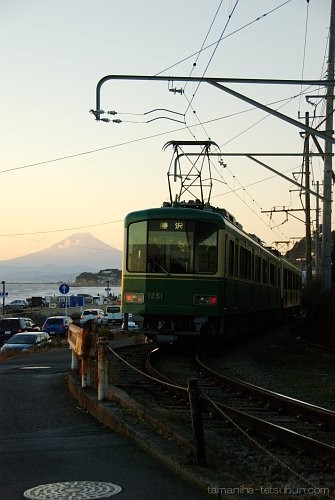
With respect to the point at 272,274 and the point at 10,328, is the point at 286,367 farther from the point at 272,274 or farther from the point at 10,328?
the point at 10,328

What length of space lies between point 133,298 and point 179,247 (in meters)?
1.63

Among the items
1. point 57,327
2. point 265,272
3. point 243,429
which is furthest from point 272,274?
point 243,429

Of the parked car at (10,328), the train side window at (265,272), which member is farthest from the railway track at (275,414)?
the parked car at (10,328)

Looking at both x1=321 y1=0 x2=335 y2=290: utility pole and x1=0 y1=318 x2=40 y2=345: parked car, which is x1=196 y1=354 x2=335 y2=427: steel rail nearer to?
x1=321 y1=0 x2=335 y2=290: utility pole

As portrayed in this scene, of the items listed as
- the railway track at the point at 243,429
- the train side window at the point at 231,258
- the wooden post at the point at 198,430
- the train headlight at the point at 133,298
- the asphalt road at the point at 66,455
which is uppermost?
the train side window at the point at 231,258

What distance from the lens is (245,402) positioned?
33.5 ft

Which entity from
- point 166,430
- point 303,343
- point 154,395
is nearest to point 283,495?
point 166,430

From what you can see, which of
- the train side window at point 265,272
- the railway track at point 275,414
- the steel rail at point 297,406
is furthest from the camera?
the train side window at point 265,272

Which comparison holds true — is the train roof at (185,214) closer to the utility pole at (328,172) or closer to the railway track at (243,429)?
the railway track at (243,429)

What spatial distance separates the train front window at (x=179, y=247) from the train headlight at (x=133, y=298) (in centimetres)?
59

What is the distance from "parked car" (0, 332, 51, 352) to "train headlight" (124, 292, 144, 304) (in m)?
11.2

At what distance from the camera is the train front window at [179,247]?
1614 centimetres

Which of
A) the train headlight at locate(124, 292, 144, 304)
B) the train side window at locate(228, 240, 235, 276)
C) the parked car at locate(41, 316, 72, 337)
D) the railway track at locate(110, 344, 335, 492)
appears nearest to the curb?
the railway track at locate(110, 344, 335, 492)

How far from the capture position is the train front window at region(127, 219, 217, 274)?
1614cm
